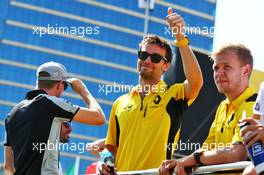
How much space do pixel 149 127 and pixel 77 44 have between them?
6284 cm

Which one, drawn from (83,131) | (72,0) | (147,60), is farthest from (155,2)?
(147,60)

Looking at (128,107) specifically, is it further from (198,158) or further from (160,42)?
(198,158)

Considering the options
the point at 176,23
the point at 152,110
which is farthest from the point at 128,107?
the point at 176,23

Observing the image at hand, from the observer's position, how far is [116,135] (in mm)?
4566

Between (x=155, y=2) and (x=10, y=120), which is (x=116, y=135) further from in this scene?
(x=155, y=2)

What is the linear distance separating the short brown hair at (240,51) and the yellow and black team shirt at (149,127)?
2.21ft

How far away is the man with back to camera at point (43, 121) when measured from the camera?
4137 mm

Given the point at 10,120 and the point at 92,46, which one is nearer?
the point at 10,120

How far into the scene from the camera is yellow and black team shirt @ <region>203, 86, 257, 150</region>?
3.66 meters

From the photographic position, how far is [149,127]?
428 cm

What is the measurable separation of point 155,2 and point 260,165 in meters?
69.5

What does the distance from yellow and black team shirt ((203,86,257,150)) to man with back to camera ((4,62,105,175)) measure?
0.93 metres

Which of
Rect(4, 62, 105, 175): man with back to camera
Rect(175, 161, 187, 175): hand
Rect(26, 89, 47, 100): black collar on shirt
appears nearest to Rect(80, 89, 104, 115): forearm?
Rect(4, 62, 105, 175): man with back to camera

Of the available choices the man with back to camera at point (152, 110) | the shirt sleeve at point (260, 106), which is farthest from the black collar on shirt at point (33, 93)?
the shirt sleeve at point (260, 106)
